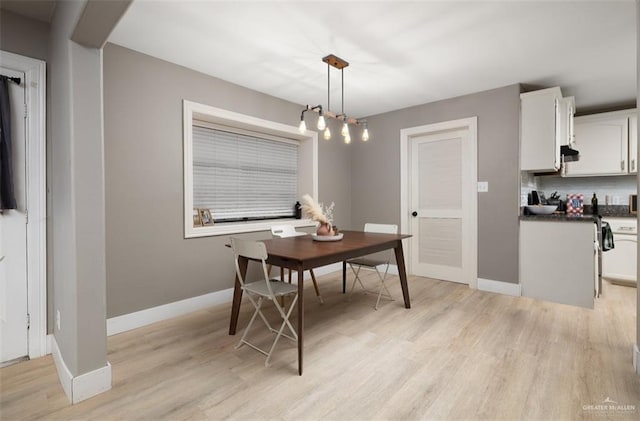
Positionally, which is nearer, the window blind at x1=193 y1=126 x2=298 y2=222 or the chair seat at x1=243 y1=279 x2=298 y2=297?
the chair seat at x1=243 y1=279 x2=298 y2=297

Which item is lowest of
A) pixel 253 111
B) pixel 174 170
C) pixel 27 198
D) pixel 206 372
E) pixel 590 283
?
pixel 206 372

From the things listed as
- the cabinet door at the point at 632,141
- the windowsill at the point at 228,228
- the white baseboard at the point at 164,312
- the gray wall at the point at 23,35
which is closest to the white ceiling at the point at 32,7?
the gray wall at the point at 23,35

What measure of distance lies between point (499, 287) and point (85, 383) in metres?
4.16

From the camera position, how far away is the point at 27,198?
7.48 feet

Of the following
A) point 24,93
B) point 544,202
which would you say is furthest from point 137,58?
point 544,202

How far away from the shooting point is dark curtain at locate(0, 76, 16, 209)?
2145mm

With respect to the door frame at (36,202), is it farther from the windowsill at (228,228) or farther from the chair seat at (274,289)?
the chair seat at (274,289)

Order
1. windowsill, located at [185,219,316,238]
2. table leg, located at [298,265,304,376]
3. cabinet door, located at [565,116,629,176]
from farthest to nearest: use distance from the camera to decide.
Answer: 1. cabinet door, located at [565,116,629,176]
2. windowsill, located at [185,219,316,238]
3. table leg, located at [298,265,304,376]

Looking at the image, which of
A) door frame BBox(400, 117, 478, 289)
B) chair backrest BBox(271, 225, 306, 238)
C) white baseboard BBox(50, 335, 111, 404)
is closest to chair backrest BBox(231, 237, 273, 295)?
white baseboard BBox(50, 335, 111, 404)

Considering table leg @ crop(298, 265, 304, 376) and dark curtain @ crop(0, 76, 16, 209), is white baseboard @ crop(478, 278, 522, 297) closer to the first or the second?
table leg @ crop(298, 265, 304, 376)

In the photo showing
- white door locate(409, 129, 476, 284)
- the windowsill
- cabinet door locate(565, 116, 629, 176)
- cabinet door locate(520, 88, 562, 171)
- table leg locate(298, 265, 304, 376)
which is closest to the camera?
table leg locate(298, 265, 304, 376)

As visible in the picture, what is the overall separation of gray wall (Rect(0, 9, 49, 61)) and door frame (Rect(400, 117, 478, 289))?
4083mm

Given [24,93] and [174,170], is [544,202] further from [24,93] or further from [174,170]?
[24,93]

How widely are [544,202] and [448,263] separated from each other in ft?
6.21
